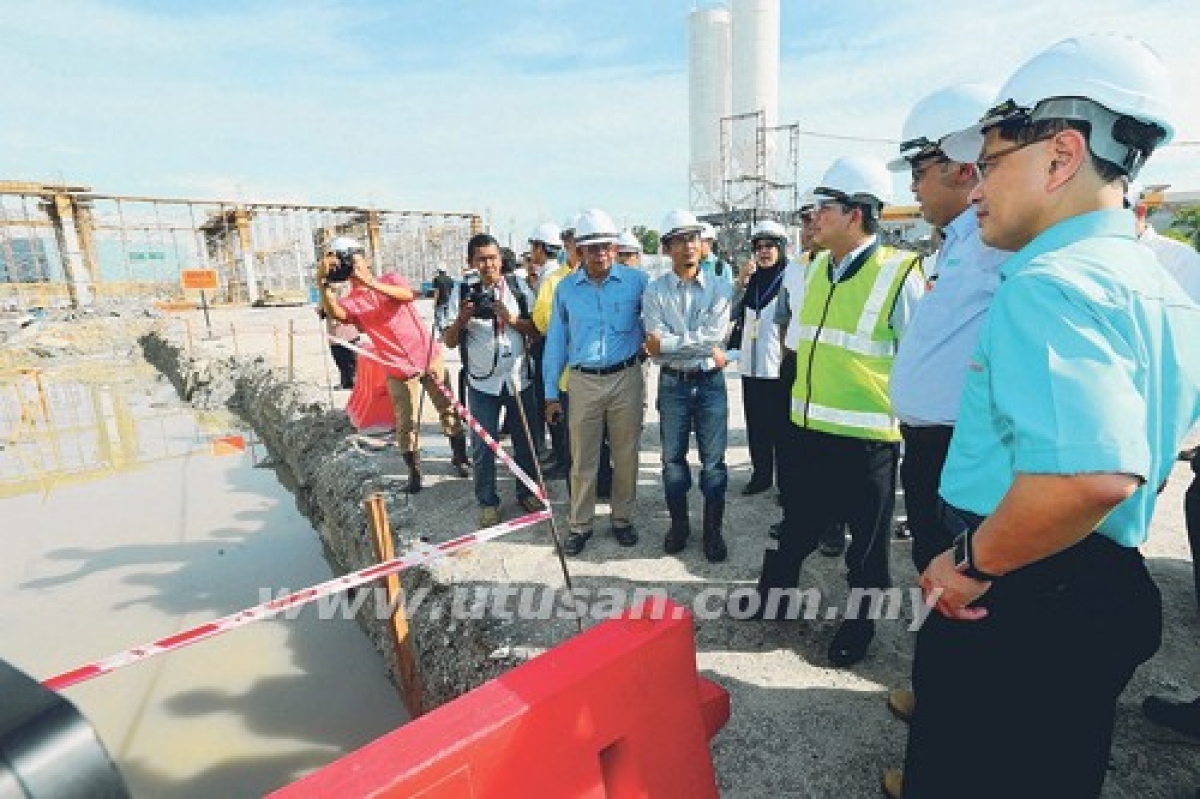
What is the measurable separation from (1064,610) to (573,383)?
2825mm

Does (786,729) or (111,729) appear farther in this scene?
(111,729)

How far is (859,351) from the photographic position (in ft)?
8.11

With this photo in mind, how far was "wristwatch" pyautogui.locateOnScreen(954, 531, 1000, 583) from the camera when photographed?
118 cm

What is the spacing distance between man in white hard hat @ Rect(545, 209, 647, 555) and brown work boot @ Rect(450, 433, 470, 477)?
1760 mm

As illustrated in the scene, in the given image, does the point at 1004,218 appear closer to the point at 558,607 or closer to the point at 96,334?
the point at 558,607

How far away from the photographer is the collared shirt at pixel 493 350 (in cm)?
440

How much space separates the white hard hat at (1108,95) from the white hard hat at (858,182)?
4.32ft

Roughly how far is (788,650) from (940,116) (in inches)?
88.4

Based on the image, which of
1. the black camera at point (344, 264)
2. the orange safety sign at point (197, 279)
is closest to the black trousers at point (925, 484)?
the black camera at point (344, 264)

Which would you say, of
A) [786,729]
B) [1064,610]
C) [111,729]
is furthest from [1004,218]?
[111,729]

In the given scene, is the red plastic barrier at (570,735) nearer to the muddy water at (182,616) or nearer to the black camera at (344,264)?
the muddy water at (182,616)

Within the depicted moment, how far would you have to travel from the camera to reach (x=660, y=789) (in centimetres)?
158

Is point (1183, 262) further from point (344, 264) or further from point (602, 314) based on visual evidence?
point (344, 264)

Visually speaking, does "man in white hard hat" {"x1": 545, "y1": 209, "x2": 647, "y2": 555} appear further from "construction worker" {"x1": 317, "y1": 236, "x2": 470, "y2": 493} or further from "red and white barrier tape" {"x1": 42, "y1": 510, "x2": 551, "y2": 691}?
"construction worker" {"x1": 317, "y1": 236, "x2": 470, "y2": 493}
